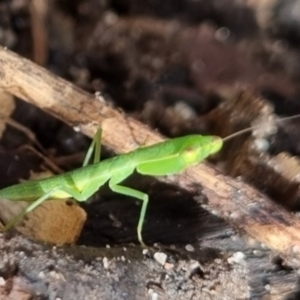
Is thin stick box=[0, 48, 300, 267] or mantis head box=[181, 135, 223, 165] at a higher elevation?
mantis head box=[181, 135, 223, 165]

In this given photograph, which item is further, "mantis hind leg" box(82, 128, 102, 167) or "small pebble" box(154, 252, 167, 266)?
"mantis hind leg" box(82, 128, 102, 167)

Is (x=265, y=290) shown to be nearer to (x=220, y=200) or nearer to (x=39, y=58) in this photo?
(x=220, y=200)

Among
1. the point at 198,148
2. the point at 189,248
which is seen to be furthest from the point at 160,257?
the point at 198,148

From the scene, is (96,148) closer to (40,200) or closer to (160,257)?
(40,200)

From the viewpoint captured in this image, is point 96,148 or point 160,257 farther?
point 96,148

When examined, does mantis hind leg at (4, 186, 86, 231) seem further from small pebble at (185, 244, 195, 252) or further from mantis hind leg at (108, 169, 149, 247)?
small pebble at (185, 244, 195, 252)

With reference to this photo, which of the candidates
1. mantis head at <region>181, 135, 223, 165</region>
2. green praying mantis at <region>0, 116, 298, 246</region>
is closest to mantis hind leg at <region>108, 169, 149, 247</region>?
green praying mantis at <region>0, 116, 298, 246</region>

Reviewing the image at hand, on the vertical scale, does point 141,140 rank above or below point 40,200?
above

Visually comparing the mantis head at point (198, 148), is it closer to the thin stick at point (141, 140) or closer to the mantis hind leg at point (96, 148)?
the thin stick at point (141, 140)
